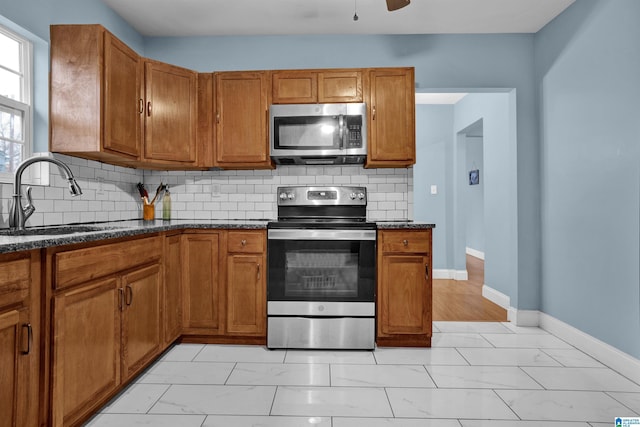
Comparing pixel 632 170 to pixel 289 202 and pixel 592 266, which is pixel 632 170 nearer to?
pixel 592 266

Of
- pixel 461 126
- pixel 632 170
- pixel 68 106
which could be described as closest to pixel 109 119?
pixel 68 106

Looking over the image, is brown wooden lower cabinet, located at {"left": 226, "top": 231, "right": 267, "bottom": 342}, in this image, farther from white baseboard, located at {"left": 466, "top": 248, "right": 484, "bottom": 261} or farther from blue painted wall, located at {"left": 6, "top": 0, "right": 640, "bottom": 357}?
white baseboard, located at {"left": 466, "top": 248, "right": 484, "bottom": 261}

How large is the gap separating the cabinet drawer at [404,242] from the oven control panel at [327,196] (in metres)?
0.63

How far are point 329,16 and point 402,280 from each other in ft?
Answer: 7.18

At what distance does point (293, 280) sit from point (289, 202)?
2.72 feet

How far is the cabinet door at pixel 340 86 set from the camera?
3.16m

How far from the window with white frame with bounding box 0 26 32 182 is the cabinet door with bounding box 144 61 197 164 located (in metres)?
0.71

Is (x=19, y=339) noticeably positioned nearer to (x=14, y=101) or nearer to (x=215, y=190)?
(x=14, y=101)

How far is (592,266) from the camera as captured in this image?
2.79 m

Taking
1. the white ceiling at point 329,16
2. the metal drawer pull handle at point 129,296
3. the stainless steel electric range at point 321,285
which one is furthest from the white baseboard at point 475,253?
the metal drawer pull handle at point 129,296

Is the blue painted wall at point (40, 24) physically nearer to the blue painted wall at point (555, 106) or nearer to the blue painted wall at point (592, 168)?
the blue painted wall at point (555, 106)

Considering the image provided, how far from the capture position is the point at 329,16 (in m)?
3.23

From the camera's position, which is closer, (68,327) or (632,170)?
(68,327)

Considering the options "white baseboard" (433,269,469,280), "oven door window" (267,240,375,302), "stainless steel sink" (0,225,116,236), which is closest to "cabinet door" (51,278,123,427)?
"stainless steel sink" (0,225,116,236)
